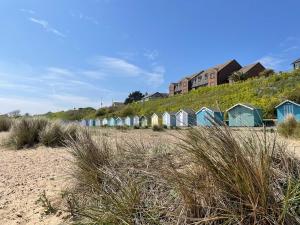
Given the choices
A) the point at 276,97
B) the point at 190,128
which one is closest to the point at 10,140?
the point at 190,128

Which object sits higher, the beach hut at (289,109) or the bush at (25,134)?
the beach hut at (289,109)

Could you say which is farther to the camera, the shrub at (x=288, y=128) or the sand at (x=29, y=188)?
the shrub at (x=288, y=128)

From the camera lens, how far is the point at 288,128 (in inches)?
556

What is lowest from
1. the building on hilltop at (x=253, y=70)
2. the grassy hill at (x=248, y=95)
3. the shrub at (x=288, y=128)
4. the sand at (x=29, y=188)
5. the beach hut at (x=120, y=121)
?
the sand at (x=29, y=188)

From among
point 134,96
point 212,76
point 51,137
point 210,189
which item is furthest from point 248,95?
point 134,96

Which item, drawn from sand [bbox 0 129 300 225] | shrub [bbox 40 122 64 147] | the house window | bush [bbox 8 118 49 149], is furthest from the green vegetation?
the house window

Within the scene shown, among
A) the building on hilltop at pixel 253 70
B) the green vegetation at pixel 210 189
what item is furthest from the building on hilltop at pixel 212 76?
the green vegetation at pixel 210 189

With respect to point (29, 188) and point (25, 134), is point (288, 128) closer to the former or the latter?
point (25, 134)

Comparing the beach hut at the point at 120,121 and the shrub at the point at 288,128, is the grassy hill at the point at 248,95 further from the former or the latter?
the shrub at the point at 288,128

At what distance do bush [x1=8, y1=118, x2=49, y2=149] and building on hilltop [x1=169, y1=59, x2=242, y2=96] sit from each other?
65.0 m

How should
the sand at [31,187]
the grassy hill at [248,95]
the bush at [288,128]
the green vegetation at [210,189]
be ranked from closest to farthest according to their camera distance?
1. the green vegetation at [210,189]
2. the sand at [31,187]
3. the bush at [288,128]
4. the grassy hill at [248,95]

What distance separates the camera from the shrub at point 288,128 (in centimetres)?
1353

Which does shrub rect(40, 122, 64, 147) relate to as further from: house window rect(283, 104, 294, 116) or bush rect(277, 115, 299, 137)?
house window rect(283, 104, 294, 116)

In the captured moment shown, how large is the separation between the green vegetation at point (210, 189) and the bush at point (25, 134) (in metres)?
9.32
